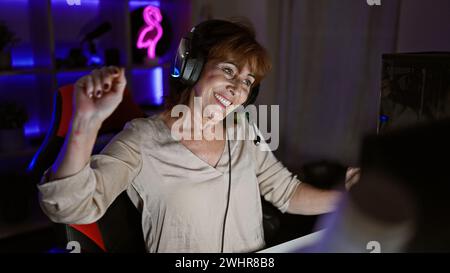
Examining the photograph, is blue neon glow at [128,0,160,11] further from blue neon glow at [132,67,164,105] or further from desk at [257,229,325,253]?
desk at [257,229,325,253]

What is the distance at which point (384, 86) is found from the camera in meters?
0.63

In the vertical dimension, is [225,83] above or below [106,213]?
above

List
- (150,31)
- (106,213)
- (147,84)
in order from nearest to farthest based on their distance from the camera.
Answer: (106,213), (147,84), (150,31)

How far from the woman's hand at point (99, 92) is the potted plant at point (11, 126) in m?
1.08

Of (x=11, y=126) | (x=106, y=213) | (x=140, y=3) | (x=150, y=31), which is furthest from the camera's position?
(x=140, y=3)

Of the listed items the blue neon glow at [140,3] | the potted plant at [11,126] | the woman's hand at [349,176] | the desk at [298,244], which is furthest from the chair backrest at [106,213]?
the blue neon glow at [140,3]

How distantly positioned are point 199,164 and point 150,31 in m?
0.83

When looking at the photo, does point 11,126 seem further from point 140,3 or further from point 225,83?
point 225,83

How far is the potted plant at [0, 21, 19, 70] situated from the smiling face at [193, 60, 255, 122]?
104 centimetres

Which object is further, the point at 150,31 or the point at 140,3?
the point at 140,3

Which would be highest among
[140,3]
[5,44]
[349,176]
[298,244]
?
[140,3]

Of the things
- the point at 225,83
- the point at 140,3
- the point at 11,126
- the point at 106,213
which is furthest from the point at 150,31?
the point at 106,213

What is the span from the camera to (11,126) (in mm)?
1514
